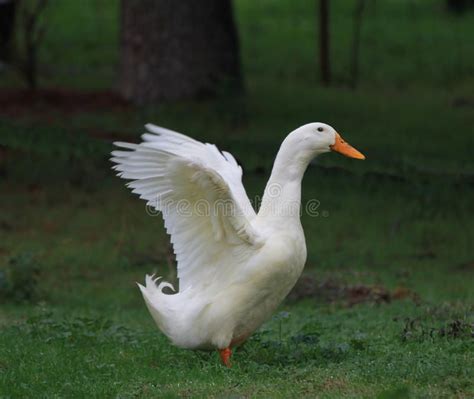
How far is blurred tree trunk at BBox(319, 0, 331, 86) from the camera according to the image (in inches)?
684

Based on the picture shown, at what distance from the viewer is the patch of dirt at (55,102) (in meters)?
15.4

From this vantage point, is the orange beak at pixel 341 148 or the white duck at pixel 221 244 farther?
the orange beak at pixel 341 148

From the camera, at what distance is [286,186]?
6887 millimetres

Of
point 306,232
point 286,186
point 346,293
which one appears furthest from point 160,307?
point 306,232

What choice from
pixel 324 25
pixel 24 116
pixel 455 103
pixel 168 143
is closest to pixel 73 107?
pixel 24 116

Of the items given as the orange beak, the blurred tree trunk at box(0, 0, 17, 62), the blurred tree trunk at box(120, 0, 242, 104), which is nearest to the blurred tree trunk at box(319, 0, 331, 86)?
the blurred tree trunk at box(120, 0, 242, 104)

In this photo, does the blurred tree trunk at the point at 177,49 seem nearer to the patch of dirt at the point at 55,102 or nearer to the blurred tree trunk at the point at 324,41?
the patch of dirt at the point at 55,102

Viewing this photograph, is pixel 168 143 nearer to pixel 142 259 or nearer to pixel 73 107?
pixel 142 259

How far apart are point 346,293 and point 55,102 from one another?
7314 mm

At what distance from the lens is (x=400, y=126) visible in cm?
1534

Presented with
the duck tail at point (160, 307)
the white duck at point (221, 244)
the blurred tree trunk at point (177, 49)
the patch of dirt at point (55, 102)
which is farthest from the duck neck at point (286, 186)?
the patch of dirt at point (55, 102)

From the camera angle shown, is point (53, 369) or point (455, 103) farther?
point (455, 103)

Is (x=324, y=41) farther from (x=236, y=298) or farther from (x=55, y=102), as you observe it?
(x=236, y=298)

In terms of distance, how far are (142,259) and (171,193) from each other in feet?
16.3
